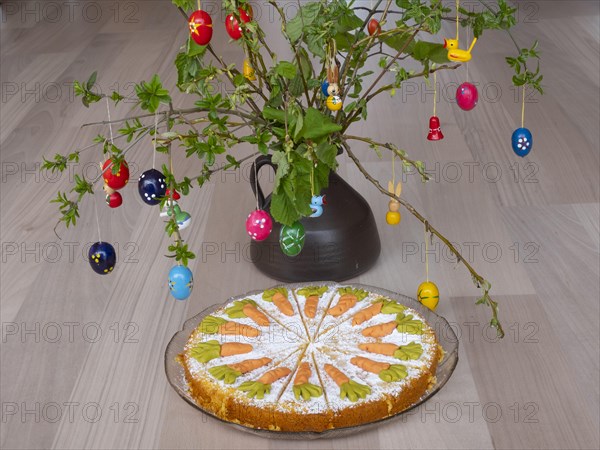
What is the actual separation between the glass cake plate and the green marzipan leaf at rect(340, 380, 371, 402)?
0.10 feet

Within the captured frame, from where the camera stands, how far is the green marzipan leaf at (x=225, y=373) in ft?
3.56

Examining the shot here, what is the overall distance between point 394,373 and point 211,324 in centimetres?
26

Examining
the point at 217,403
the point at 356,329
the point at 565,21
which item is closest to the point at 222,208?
the point at 356,329

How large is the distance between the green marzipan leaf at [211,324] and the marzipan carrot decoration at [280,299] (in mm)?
79

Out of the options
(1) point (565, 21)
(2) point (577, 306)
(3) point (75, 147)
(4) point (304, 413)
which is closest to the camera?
(4) point (304, 413)

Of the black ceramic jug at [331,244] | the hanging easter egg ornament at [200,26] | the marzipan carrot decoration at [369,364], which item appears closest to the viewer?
the hanging easter egg ornament at [200,26]

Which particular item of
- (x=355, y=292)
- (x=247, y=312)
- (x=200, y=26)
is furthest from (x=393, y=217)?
(x=200, y=26)

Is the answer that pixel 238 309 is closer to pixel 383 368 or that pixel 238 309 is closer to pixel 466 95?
pixel 383 368

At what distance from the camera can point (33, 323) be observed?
4.43 feet

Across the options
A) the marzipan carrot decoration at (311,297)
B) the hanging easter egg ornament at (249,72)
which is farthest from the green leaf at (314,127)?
the marzipan carrot decoration at (311,297)

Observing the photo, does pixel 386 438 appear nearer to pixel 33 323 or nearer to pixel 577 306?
pixel 577 306

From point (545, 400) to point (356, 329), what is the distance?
0.25 metres

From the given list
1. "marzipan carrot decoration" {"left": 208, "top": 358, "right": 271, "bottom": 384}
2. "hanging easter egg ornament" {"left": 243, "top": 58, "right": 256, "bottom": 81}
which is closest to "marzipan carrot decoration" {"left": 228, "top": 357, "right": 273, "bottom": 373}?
"marzipan carrot decoration" {"left": 208, "top": 358, "right": 271, "bottom": 384}

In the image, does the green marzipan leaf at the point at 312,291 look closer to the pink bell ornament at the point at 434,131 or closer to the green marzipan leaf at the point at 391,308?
the green marzipan leaf at the point at 391,308
